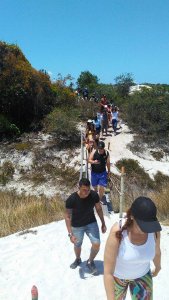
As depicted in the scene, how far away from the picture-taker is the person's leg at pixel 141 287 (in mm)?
3465

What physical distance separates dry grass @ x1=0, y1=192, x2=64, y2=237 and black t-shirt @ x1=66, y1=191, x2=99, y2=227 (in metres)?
3.24

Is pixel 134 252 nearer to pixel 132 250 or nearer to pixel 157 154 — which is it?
pixel 132 250

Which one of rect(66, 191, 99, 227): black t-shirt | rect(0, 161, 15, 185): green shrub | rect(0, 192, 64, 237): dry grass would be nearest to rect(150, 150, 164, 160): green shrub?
rect(0, 161, 15, 185): green shrub

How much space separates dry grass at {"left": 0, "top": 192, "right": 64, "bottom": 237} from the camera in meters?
8.70

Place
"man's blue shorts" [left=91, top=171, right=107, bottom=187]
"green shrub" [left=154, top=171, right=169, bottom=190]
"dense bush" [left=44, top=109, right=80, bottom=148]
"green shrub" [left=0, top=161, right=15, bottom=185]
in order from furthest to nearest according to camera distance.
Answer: "dense bush" [left=44, top=109, right=80, bottom=148]
"green shrub" [left=0, top=161, right=15, bottom=185]
"green shrub" [left=154, top=171, right=169, bottom=190]
"man's blue shorts" [left=91, top=171, right=107, bottom=187]

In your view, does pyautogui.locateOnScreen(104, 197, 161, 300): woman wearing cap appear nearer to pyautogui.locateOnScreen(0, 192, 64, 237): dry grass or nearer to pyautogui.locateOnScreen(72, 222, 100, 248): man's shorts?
pyautogui.locateOnScreen(72, 222, 100, 248): man's shorts

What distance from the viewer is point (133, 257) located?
10.5 ft

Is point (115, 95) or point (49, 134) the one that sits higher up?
point (115, 95)

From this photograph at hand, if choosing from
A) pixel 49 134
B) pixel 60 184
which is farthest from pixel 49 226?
pixel 49 134

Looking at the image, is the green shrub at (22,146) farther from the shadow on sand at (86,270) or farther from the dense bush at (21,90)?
→ the shadow on sand at (86,270)

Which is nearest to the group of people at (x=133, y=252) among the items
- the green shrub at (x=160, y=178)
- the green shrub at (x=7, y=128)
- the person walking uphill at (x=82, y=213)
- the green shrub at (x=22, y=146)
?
the person walking uphill at (x=82, y=213)

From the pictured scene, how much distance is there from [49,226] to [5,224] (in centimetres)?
109

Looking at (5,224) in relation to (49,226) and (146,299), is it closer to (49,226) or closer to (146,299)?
(49,226)

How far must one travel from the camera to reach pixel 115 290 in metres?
3.42
